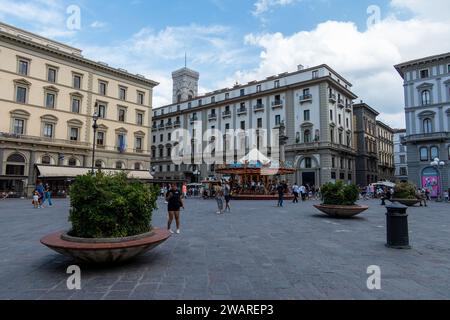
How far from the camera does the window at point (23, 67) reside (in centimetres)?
3256

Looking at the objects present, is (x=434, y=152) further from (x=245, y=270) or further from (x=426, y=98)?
(x=245, y=270)

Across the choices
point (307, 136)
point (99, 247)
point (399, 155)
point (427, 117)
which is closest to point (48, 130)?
point (307, 136)

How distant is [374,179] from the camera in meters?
55.2

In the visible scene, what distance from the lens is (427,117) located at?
129ft

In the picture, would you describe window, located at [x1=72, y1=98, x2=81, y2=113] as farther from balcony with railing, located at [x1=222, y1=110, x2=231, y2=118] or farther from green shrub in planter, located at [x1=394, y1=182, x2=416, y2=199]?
green shrub in planter, located at [x1=394, y1=182, x2=416, y2=199]

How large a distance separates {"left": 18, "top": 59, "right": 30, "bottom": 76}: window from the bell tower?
41.0 metres

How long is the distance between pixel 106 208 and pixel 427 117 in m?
45.3

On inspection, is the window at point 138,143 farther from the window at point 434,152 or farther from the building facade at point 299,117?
the window at point 434,152

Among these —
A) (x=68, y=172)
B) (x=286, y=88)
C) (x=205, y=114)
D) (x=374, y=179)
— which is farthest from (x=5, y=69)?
(x=374, y=179)

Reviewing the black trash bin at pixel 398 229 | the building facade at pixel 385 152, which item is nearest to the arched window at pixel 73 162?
the black trash bin at pixel 398 229

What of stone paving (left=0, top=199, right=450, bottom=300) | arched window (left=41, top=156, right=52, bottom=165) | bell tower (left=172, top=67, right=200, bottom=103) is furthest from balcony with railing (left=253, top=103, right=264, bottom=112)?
stone paving (left=0, top=199, right=450, bottom=300)

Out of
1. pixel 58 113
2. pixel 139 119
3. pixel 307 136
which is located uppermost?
pixel 139 119

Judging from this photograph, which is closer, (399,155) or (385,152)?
(385,152)

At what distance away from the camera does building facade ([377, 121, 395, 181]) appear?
61.3 m
